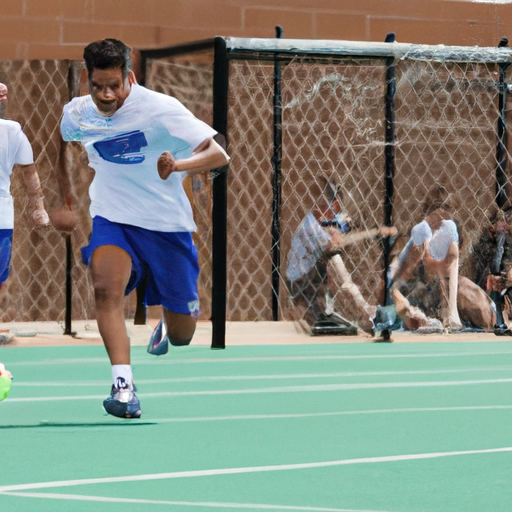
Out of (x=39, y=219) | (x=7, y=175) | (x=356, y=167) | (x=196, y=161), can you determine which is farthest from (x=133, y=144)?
(x=356, y=167)

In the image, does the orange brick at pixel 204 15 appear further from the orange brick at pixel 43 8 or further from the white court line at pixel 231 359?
the white court line at pixel 231 359

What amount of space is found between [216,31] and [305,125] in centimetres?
115

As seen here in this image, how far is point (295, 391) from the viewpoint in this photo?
721 centimetres

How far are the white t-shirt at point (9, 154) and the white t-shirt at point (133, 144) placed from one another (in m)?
1.62

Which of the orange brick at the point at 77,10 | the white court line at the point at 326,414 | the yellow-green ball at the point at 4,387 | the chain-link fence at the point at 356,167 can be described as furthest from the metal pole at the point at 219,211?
the yellow-green ball at the point at 4,387

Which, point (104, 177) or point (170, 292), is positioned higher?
point (104, 177)

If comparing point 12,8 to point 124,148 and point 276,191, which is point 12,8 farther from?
point 124,148

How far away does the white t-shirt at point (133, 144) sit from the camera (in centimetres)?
638

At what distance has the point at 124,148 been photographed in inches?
252

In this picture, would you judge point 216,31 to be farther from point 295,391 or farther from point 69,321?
point 295,391

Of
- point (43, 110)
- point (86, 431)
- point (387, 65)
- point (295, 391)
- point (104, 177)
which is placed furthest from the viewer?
point (43, 110)

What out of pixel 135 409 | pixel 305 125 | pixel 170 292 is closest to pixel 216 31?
pixel 305 125

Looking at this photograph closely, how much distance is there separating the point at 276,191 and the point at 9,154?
3.31 meters

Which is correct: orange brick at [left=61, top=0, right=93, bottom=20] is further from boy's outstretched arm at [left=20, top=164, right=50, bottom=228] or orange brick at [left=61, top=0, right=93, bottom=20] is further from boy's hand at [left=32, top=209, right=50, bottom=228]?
boy's hand at [left=32, top=209, right=50, bottom=228]
